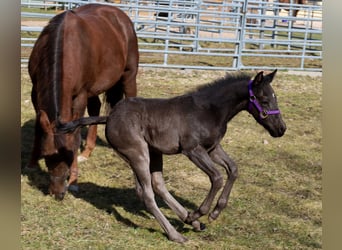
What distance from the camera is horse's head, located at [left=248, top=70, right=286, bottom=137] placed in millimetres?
4031

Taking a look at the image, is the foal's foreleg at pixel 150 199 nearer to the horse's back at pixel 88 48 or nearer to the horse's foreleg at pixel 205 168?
the horse's foreleg at pixel 205 168

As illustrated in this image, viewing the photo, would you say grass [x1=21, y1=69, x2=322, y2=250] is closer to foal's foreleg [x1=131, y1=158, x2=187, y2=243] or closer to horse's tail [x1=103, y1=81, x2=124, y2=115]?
foal's foreleg [x1=131, y1=158, x2=187, y2=243]

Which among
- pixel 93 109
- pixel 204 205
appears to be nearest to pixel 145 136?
pixel 204 205

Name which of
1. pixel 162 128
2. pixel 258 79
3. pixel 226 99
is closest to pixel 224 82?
pixel 226 99

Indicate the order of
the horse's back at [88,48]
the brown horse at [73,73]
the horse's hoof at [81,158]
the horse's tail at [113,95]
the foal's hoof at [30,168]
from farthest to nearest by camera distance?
the horse's tail at [113,95] < the horse's hoof at [81,158] < the foal's hoof at [30,168] < the horse's back at [88,48] < the brown horse at [73,73]

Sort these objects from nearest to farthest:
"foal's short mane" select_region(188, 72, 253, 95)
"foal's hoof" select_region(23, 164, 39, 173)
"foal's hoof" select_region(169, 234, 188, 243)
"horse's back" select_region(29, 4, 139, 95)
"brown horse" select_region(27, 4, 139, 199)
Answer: "foal's hoof" select_region(169, 234, 188, 243)
"foal's short mane" select_region(188, 72, 253, 95)
"brown horse" select_region(27, 4, 139, 199)
"horse's back" select_region(29, 4, 139, 95)
"foal's hoof" select_region(23, 164, 39, 173)

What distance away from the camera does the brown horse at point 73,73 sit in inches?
171

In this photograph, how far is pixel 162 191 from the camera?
13.6ft

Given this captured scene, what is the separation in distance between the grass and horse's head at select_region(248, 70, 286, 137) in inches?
36.0

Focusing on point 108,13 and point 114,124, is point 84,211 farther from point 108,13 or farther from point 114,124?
point 108,13

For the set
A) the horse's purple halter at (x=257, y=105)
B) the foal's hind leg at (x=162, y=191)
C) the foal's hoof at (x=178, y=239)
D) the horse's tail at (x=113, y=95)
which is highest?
the horse's purple halter at (x=257, y=105)

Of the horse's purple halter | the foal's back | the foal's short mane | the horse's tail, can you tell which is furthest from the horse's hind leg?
the horse's purple halter

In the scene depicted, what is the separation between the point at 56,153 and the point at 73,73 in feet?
3.13

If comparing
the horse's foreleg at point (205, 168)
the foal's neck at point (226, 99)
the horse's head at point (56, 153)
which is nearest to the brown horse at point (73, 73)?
the horse's head at point (56, 153)
